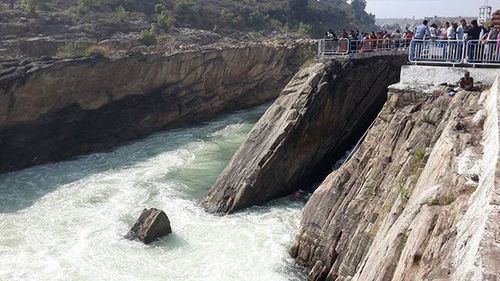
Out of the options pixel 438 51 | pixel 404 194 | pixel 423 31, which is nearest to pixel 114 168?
pixel 423 31

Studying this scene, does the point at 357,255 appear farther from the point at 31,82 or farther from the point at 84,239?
the point at 31,82

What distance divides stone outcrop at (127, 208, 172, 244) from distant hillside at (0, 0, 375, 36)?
41.9 meters

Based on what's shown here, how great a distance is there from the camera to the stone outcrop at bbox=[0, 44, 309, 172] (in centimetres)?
2644

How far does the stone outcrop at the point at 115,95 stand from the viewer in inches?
1041

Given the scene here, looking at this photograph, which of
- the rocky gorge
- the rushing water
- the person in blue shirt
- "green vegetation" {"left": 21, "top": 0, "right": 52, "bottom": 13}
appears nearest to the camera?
the rocky gorge

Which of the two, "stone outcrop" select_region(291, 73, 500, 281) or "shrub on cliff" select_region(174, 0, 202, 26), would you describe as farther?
"shrub on cliff" select_region(174, 0, 202, 26)

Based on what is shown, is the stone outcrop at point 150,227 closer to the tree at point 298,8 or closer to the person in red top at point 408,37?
the person in red top at point 408,37

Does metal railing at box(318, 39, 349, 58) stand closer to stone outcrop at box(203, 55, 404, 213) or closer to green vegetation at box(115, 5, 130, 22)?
stone outcrop at box(203, 55, 404, 213)

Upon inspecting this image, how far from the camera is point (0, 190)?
22.1 metres

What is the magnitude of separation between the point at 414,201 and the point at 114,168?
19350 mm

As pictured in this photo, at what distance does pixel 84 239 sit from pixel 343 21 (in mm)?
103538

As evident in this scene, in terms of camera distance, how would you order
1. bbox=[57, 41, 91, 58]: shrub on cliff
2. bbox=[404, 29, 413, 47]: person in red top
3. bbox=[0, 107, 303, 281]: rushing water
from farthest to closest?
bbox=[57, 41, 91, 58]: shrub on cliff < bbox=[404, 29, 413, 47]: person in red top < bbox=[0, 107, 303, 281]: rushing water

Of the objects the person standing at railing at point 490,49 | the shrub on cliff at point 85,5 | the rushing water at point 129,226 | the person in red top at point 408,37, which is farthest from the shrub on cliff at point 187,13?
the person standing at railing at point 490,49

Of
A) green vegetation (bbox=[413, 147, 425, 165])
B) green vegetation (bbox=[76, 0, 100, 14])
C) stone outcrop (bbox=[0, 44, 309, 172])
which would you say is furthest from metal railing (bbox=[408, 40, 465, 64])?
green vegetation (bbox=[76, 0, 100, 14])
